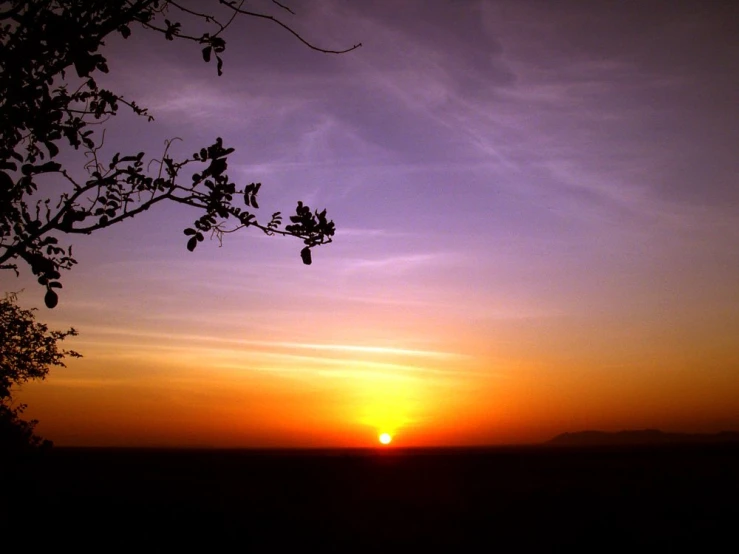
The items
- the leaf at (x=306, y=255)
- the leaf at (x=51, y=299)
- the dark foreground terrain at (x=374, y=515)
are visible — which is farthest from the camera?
the dark foreground terrain at (x=374, y=515)

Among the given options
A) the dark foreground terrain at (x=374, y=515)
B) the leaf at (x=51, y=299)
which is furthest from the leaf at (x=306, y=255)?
the dark foreground terrain at (x=374, y=515)

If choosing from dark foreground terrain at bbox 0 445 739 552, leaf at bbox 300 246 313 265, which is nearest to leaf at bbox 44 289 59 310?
leaf at bbox 300 246 313 265

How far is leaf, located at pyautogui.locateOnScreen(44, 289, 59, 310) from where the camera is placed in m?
4.58

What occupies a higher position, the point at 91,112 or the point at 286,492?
the point at 91,112

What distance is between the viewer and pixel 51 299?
460cm

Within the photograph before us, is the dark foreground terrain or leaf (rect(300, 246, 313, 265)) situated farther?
the dark foreground terrain

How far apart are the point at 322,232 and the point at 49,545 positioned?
2023 centimetres

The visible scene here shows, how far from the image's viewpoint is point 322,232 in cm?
595

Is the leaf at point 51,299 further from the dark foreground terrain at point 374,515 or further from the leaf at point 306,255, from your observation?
the dark foreground terrain at point 374,515

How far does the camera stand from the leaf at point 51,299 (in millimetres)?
4582

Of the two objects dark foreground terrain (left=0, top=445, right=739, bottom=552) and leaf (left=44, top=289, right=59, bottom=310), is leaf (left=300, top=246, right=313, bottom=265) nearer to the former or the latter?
leaf (left=44, top=289, right=59, bottom=310)

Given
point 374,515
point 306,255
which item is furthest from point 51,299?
point 374,515

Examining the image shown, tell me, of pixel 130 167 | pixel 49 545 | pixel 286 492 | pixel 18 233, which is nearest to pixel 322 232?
pixel 130 167

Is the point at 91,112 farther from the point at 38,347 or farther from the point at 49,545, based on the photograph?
the point at 49,545
